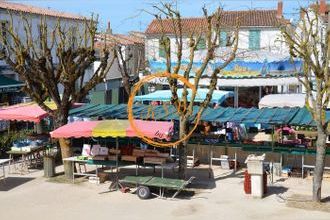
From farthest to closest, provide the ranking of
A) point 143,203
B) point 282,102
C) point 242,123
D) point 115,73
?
1. point 115,73
2. point 282,102
3. point 242,123
4. point 143,203

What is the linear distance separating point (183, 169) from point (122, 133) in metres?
2.37

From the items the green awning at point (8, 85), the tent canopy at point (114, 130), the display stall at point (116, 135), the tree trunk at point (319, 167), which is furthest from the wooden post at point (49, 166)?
the green awning at point (8, 85)

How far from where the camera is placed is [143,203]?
14281 millimetres

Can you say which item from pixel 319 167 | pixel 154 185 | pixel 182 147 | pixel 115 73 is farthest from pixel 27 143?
pixel 115 73

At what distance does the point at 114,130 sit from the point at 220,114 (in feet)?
18.2

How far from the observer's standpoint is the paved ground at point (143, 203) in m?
13.2

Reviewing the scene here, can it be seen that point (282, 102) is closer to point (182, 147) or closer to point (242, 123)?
point (242, 123)

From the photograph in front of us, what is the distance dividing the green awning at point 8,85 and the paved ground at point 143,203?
11257 mm

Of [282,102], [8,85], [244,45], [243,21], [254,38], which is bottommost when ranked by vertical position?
[282,102]

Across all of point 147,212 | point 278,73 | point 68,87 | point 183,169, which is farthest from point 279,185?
point 278,73

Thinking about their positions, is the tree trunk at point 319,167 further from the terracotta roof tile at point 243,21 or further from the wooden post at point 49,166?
the terracotta roof tile at point 243,21

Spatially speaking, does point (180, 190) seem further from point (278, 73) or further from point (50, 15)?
point (50, 15)

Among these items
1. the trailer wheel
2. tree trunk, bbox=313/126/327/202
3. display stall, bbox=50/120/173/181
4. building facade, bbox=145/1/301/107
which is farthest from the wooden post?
building facade, bbox=145/1/301/107

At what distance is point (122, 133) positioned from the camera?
1515 centimetres
